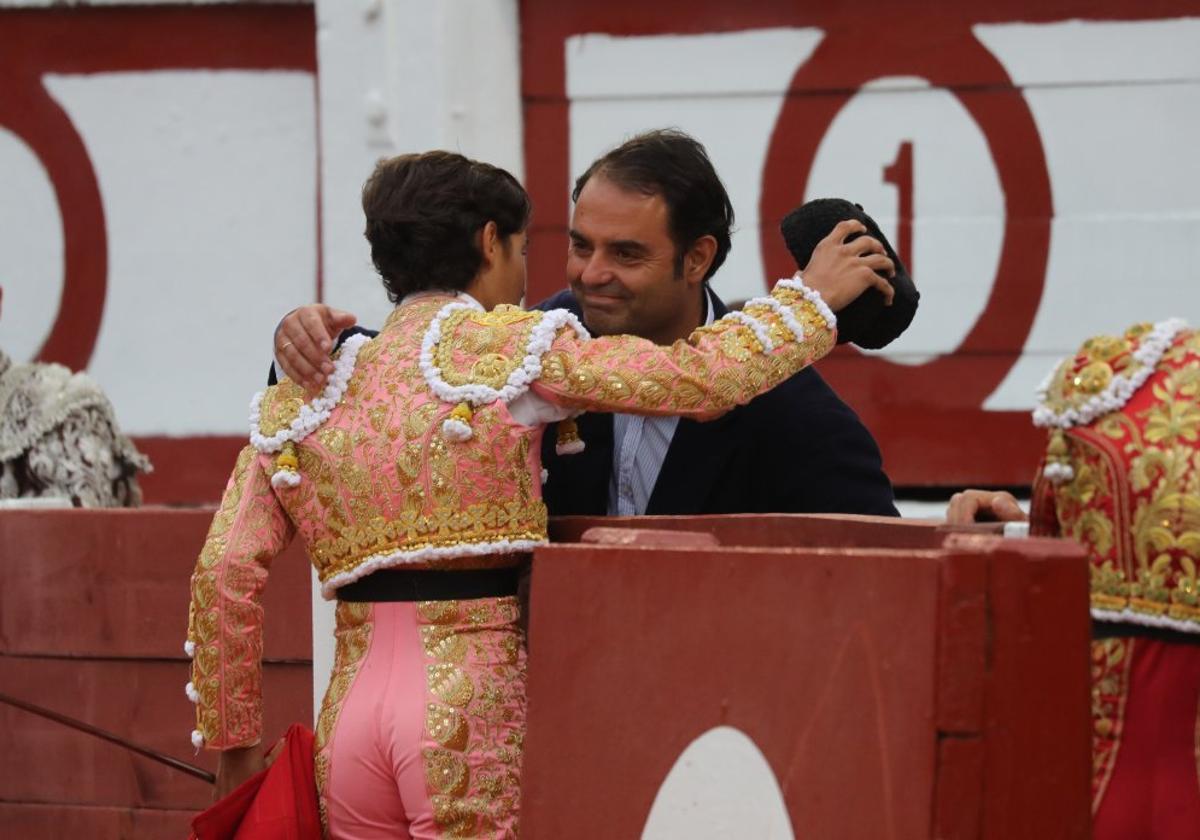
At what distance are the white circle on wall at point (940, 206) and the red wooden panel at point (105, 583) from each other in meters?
2.09

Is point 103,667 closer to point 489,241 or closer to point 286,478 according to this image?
point 286,478

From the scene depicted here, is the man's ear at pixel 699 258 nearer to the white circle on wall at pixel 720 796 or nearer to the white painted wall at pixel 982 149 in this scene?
the white circle on wall at pixel 720 796

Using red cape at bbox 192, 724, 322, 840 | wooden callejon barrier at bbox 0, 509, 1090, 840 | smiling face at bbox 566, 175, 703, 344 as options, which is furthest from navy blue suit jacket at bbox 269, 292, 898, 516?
red cape at bbox 192, 724, 322, 840

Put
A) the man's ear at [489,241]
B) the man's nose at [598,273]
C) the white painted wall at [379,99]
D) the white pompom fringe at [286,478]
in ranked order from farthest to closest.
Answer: the white painted wall at [379,99], the man's nose at [598,273], the man's ear at [489,241], the white pompom fringe at [286,478]

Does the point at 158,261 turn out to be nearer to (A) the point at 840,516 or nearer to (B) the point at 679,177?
(B) the point at 679,177

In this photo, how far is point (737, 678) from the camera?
2426 mm

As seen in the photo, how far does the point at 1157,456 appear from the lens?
7.70 ft

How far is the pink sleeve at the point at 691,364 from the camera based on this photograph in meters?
2.65

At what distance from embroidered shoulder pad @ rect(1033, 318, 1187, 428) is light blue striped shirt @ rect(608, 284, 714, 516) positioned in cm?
95

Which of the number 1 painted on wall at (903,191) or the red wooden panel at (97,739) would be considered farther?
the number 1 painted on wall at (903,191)

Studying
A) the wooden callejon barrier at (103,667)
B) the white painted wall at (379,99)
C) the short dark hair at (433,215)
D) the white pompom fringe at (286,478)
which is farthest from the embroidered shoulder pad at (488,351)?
the white painted wall at (379,99)

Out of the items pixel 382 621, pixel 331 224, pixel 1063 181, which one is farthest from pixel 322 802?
pixel 1063 181

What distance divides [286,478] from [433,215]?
0.42 meters

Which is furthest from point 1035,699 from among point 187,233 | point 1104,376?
point 187,233
